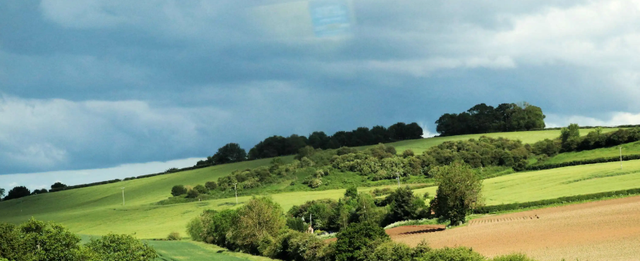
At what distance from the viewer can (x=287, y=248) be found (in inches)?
2881

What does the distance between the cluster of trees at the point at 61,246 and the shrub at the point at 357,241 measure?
17581 millimetres

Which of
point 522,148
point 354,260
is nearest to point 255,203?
point 354,260

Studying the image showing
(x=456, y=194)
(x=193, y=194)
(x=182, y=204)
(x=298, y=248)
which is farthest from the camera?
(x=193, y=194)

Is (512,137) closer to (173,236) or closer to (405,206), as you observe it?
(405,206)

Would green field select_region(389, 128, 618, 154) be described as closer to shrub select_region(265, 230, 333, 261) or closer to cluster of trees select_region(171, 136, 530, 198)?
cluster of trees select_region(171, 136, 530, 198)

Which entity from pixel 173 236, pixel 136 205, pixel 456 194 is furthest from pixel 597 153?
pixel 136 205

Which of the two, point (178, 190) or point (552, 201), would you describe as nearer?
point (552, 201)

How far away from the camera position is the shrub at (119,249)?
5044cm

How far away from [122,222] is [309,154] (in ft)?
245

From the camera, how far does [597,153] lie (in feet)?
406

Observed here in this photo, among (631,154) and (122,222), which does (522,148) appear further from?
(122,222)

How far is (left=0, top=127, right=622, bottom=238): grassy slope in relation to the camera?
401ft

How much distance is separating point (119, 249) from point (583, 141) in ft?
375

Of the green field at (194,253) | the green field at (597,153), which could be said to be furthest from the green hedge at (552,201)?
the green field at (597,153)
